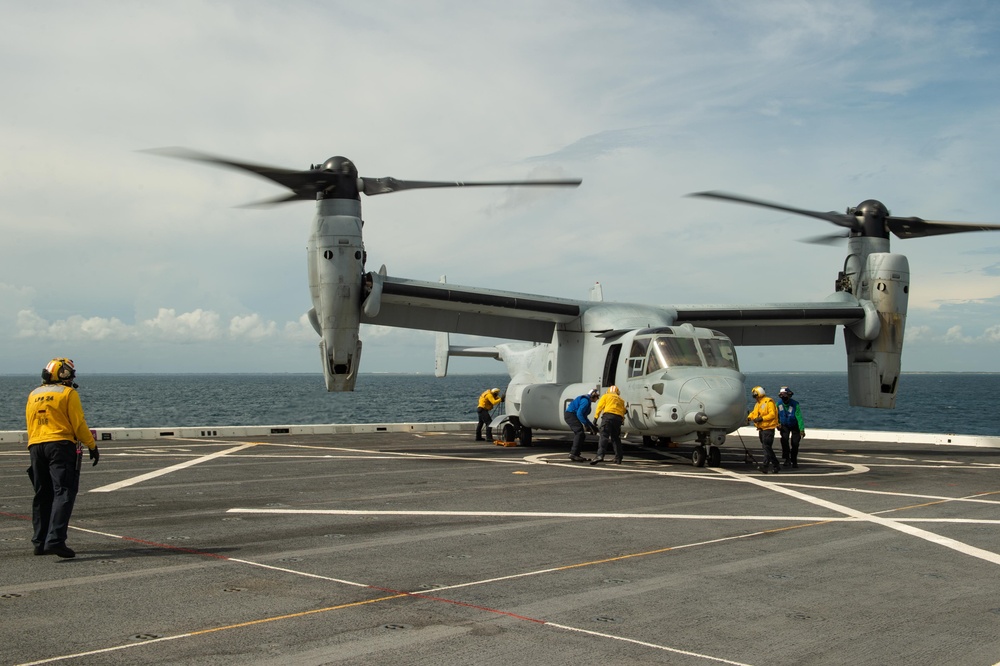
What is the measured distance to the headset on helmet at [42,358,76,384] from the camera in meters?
8.10

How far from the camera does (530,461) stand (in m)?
18.1

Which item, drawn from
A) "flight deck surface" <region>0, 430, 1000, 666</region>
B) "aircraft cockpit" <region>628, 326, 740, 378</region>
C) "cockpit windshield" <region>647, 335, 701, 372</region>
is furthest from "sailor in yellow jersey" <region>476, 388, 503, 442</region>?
"flight deck surface" <region>0, 430, 1000, 666</region>

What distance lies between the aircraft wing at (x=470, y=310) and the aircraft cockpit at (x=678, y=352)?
12.7 feet

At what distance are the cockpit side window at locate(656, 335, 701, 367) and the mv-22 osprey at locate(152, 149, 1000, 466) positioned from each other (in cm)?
3

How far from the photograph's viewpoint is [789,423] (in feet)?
55.4

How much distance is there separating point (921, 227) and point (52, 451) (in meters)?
21.7

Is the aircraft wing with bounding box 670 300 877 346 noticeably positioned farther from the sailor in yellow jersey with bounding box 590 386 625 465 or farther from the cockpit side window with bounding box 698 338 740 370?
the sailor in yellow jersey with bounding box 590 386 625 465

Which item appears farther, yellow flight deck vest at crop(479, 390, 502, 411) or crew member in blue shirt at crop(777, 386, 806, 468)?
yellow flight deck vest at crop(479, 390, 502, 411)

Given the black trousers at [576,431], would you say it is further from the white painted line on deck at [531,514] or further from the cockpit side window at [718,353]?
the white painted line on deck at [531,514]

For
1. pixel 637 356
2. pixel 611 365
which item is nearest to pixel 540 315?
pixel 611 365

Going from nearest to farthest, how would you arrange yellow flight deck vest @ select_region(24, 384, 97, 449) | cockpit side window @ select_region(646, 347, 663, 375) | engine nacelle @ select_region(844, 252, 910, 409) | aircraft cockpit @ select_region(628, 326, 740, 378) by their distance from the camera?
yellow flight deck vest @ select_region(24, 384, 97, 449)
aircraft cockpit @ select_region(628, 326, 740, 378)
cockpit side window @ select_region(646, 347, 663, 375)
engine nacelle @ select_region(844, 252, 910, 409)

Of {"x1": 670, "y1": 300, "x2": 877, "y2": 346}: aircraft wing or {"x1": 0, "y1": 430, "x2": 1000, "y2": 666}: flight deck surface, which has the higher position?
{"x1": 670, "y1": 300, "x2": 877, "y2": 346}: aircraft wing

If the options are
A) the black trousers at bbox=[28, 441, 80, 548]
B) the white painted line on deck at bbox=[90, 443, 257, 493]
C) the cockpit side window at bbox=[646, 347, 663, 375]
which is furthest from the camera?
the cockpit side window at bbox=[646, 347, 663, 375]

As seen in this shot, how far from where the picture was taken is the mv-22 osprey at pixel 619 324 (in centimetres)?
1717
